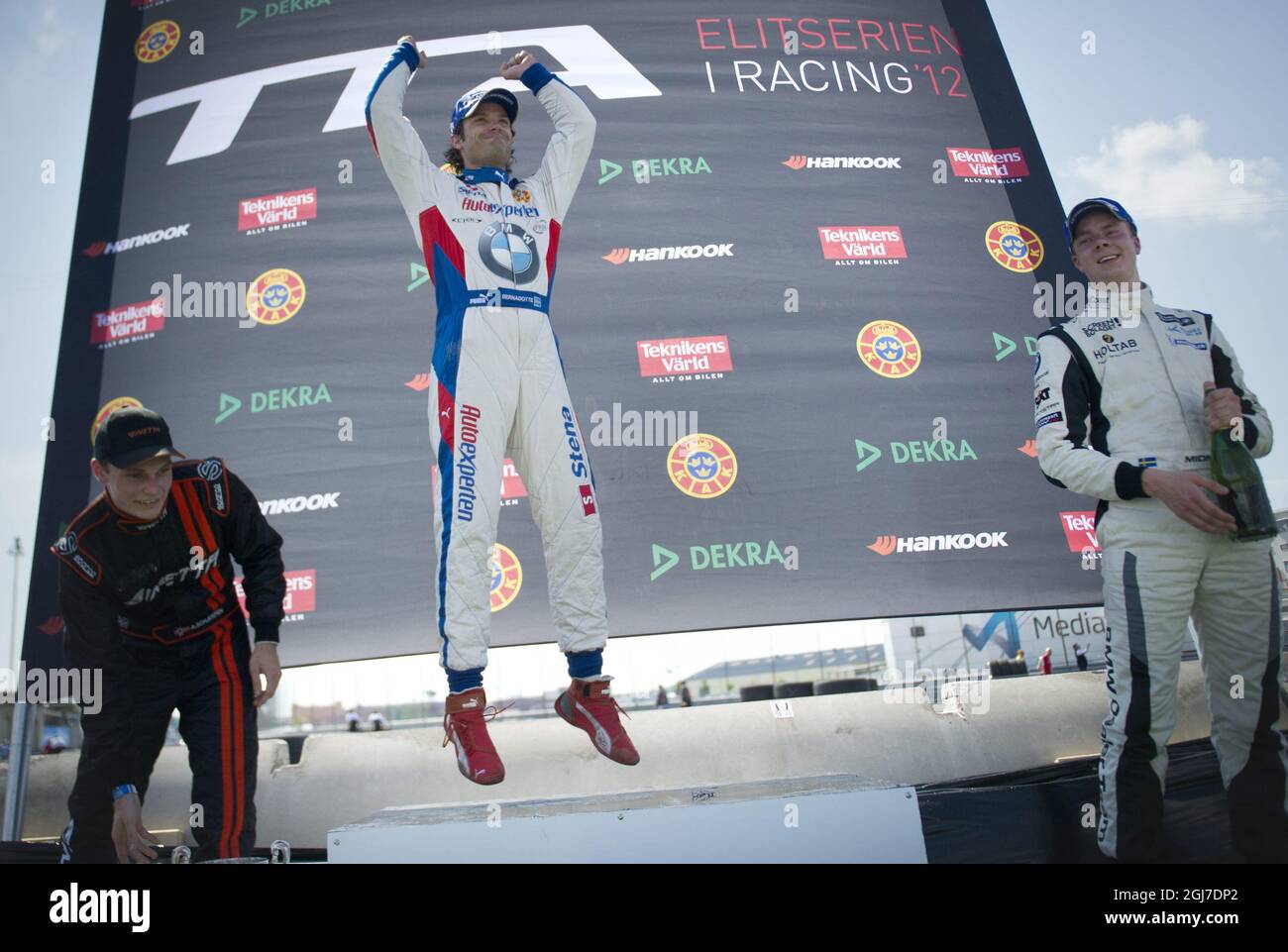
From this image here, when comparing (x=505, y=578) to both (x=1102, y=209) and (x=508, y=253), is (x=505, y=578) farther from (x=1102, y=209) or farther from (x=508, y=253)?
(x=1102, y=209)

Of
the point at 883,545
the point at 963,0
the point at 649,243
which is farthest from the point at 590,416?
the point at 963,0

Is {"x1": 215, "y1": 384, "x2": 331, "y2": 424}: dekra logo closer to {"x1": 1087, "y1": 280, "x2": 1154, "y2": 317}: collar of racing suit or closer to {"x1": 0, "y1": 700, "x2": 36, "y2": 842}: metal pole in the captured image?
{"x1": 0, "y1": 700, "x2": 36, "y2": 842}: metal pole

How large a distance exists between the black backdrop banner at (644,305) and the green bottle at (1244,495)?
187 centimetres

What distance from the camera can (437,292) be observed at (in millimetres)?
2223

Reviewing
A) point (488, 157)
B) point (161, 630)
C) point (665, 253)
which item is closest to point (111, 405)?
point (161, 630)

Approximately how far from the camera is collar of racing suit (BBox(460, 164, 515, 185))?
2.28m

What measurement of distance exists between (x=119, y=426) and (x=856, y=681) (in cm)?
293

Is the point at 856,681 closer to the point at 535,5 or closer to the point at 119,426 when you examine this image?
the point at 119,426

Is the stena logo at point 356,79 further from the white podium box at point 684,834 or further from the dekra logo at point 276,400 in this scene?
the white podium box at point 684,834

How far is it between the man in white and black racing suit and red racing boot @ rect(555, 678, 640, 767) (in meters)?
1.14

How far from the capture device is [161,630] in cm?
209

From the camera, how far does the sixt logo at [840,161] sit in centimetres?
423

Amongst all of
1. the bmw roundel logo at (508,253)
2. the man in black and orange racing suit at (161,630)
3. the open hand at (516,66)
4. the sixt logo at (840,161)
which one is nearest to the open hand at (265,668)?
the man in black and orange racing suit at (161,630)

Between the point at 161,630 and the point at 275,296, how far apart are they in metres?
2.33
